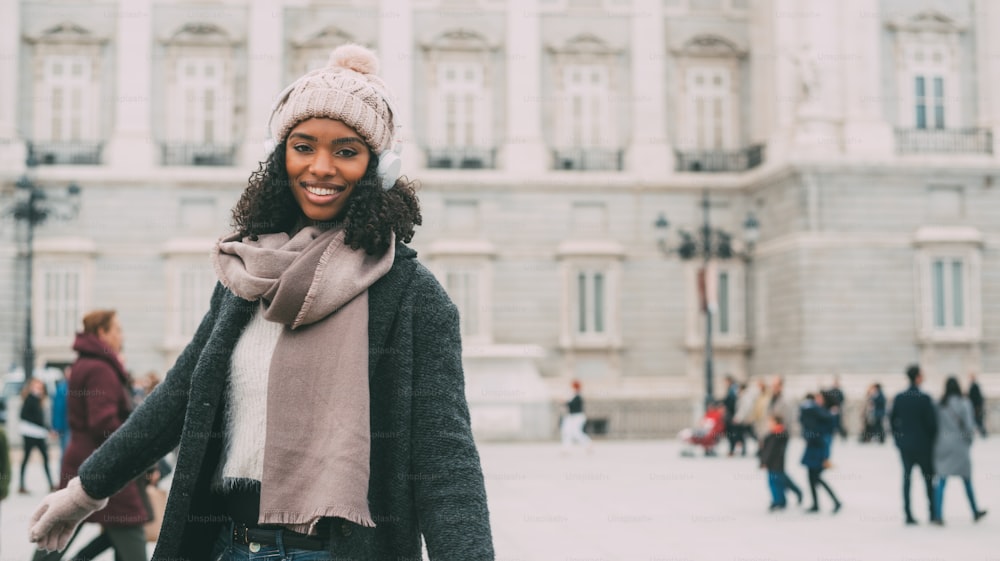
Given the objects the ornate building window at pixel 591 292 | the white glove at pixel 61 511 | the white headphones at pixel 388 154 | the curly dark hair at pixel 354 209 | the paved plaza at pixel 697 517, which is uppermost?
the ornate building window at pixel 591 292


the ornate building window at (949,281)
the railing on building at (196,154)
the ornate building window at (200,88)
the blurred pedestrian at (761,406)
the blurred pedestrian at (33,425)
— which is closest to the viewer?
the blurred pedestrian at (33,425)

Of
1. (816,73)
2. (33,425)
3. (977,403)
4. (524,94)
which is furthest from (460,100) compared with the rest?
(33,425)

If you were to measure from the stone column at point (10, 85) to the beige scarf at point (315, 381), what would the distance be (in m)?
30.8

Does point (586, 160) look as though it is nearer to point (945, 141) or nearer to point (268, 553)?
point (945, 141)

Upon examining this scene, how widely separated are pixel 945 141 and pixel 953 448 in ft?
68.4

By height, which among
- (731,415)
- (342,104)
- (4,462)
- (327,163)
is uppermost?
(342,104)

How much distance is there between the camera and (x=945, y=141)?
3192cm

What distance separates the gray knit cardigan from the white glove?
1.3 inches

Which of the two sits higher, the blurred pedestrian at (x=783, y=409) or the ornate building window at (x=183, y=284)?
the ornate building window at (x=183, y=284)

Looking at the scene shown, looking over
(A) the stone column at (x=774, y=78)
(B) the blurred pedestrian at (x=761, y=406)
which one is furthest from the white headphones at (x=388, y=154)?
(A) the stone column at (x=774, y=78)

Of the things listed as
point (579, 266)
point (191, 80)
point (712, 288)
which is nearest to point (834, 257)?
point (712, 288)

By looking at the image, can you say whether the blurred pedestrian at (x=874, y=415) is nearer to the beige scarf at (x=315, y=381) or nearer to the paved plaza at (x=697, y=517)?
the paved plaza at (x=697, y=517)

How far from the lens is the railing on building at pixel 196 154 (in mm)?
32906

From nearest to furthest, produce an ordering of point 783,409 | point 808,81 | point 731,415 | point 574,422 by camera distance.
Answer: point 783,409 → point 574,422 → point 731,415 → point 808,81
